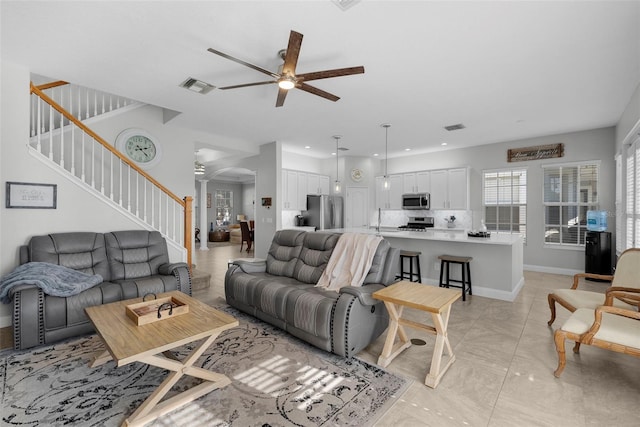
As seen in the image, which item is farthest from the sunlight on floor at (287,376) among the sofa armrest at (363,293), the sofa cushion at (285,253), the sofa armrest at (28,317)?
the sofa armrest at (28,317)

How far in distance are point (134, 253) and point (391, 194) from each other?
627 cm

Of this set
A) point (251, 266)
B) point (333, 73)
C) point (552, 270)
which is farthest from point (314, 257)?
point (552, 270)

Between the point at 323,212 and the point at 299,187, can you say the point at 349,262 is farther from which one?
the point at 299,187

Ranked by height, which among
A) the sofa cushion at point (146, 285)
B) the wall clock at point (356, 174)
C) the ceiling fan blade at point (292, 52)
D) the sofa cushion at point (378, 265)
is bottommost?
the sofa cushion at point (146, 285)

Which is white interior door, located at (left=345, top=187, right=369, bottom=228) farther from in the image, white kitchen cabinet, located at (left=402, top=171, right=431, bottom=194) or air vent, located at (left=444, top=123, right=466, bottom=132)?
air vent, located at (left=444, top=123, right=466, bottom=132)

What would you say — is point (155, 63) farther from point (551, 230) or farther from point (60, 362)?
point (551, 230)

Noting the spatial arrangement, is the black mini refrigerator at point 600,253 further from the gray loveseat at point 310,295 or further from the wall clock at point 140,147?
the wall clock at point 140,147

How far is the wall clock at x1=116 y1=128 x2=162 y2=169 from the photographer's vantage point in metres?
4.92

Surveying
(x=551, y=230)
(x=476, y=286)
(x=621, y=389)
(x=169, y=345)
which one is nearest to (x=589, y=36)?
(x=621, y=389)

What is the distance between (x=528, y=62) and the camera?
2.98 meters

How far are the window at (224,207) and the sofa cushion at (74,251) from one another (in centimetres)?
975

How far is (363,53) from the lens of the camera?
2834 mm

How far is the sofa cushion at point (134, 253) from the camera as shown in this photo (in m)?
3.54

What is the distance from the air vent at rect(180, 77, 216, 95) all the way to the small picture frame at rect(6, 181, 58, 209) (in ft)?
6.37
